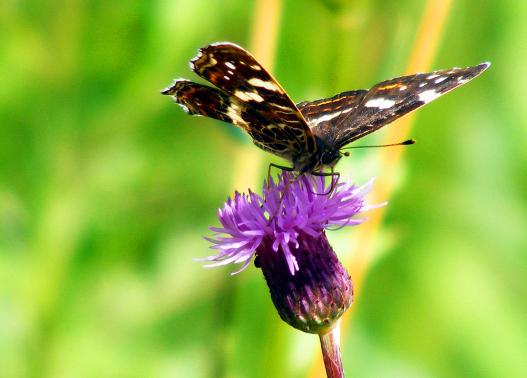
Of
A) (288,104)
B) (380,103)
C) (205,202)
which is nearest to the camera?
(288,104)

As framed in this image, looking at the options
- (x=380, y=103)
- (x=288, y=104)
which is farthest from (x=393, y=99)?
(x=288, y=104)

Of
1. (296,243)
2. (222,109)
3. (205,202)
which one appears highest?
(222,109)

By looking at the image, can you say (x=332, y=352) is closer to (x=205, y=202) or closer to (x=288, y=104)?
(x=288, y=104)

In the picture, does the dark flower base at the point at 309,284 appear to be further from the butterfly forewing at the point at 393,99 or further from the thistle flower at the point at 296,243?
the butterfly forewing at the point at 393,99

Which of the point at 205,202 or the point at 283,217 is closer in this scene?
the point at 283,217

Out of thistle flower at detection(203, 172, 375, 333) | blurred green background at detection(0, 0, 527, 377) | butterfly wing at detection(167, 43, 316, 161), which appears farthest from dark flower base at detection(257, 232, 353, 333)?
blurred green background at detection(0, 0, 527, 377)
